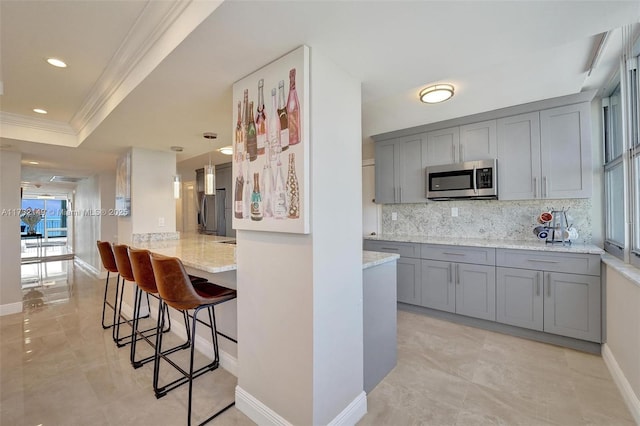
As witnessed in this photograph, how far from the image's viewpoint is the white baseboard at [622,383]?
5.64 feet

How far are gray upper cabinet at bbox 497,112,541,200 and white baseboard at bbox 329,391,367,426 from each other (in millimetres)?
2684

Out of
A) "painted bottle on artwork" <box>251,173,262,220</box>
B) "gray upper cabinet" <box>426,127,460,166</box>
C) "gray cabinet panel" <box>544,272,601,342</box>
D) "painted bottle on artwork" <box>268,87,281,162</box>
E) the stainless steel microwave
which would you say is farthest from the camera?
"gray upper cabinet" <box>426,127,460,166</box>

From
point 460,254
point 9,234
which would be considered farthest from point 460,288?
point 9,234

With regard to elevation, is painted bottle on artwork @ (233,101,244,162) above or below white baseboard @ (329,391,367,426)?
above

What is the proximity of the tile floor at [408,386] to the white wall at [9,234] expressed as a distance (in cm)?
112

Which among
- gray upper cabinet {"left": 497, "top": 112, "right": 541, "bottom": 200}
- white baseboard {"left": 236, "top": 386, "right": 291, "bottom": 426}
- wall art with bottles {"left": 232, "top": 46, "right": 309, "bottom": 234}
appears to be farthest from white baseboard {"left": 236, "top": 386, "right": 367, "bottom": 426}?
gray upper cabinet {"left": 497, "top": 112, "right": 541, "bottom": 200}

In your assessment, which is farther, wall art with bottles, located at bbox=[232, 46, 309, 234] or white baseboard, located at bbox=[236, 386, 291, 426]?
white baseboard, located at bbox=[236, 386, 291, 426]

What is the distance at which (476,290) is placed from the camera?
308 centimetres

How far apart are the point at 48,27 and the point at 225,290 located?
195 centimetres

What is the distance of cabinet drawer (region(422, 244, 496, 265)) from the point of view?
3002 millimetres

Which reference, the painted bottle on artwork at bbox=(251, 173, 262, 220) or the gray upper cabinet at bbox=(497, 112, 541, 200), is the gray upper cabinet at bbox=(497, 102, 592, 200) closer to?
the gray upper cabinet at bbox=(497, 112, 541, 200)

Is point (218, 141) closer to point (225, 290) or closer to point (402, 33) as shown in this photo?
point (225, 290)

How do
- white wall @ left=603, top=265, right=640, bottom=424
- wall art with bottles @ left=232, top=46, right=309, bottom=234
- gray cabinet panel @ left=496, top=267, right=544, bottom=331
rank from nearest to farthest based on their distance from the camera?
1. wall art with bottles @ left=232, top=46, right=309, bottom=234
2. white wall @ left=603, top=265, right=640, bottom=424
3. gray cabinet panel @ left=496, top=267, right=544, bottom=331

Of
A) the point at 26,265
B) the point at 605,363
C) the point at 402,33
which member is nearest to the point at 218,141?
the point at 402,33
